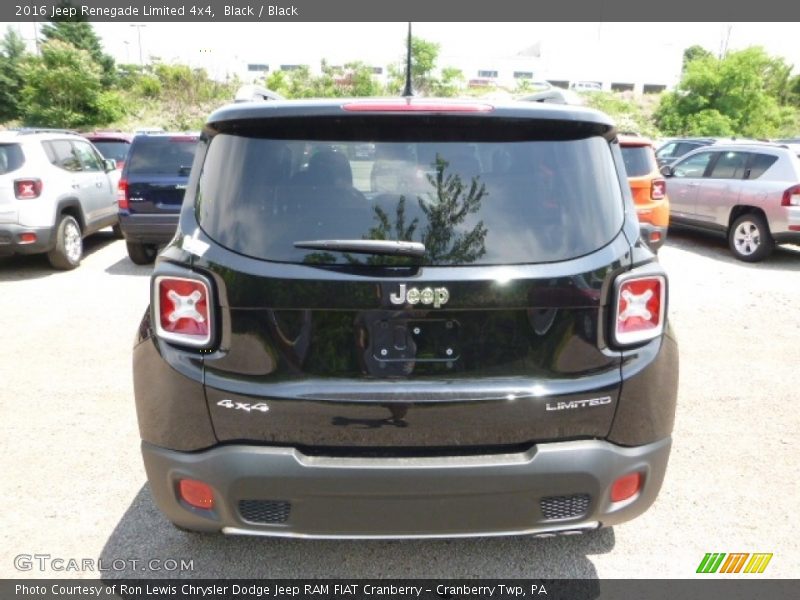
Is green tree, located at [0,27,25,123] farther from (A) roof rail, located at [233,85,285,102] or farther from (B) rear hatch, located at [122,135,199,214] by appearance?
(A) roof rail, located at [233,85,285,102]

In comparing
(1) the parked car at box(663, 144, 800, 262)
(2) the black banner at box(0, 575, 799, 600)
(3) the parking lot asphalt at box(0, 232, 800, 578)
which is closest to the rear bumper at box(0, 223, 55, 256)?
→ (3) the parking lot asphalt at box(0, 232, 800, 578)

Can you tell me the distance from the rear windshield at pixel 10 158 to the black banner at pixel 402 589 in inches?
258

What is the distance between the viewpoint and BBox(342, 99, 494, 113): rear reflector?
2061mm

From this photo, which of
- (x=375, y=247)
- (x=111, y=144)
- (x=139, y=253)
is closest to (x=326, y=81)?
(x=111, y=144)

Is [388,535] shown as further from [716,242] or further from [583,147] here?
[716,242]

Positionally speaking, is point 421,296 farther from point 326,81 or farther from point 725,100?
point 326,81

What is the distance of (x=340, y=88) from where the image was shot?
162 feet

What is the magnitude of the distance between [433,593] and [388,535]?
1.91 ft

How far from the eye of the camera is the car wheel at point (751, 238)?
9.03 metres

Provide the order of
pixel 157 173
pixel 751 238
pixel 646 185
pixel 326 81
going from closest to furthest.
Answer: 1. pixel 157 173
2. pixel 646 185
3. pixel 751 238
4. pixel 326 81

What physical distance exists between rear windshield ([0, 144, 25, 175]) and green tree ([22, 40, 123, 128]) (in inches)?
1246

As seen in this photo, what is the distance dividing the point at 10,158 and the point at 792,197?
10.5 meters

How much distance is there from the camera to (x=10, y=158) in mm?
7555
